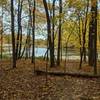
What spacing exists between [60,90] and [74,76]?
3.29 metres

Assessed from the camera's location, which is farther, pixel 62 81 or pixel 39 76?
pixel 39 76

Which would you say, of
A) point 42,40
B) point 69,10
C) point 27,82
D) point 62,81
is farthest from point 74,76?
point 42,40

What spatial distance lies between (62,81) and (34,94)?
303 centimetres

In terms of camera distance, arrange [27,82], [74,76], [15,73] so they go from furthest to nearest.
A: [15,73] → [74,76] → [27,82]

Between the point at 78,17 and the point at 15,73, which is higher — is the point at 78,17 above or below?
above

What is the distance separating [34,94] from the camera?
43.0ft

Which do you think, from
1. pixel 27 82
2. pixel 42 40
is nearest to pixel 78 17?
pixel 27 82

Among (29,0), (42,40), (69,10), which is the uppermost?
(29,0)

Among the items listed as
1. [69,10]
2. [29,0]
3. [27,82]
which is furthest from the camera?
[29,0]

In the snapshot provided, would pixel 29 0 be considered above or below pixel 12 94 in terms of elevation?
above

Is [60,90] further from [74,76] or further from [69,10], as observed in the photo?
[69,10]

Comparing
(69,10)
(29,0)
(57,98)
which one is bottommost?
(57,98)

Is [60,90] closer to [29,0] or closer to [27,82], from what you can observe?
[27,82]

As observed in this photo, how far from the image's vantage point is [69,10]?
25750mm
